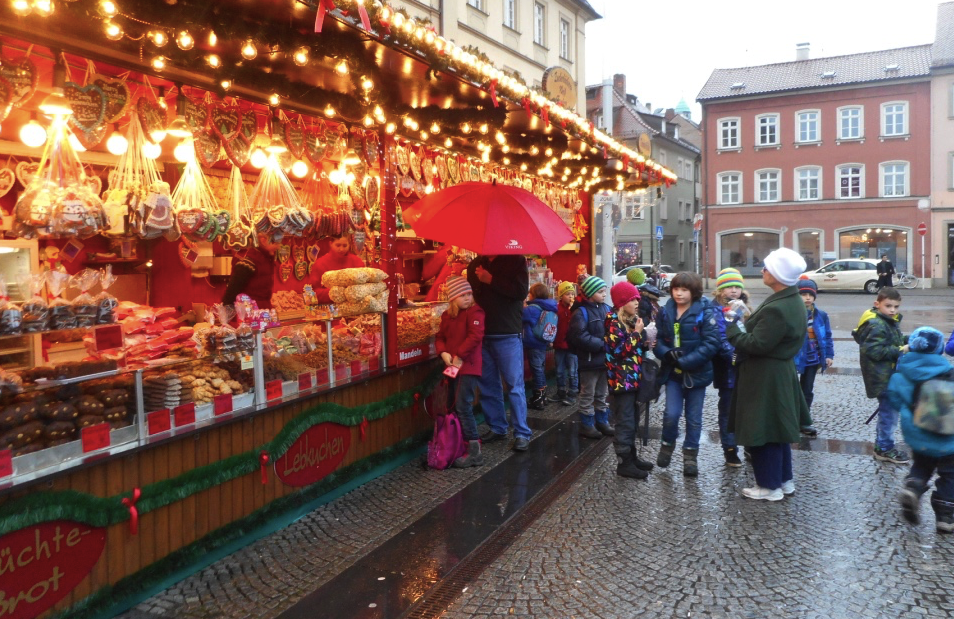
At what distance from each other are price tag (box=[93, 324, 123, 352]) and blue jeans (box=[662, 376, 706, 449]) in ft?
14.0

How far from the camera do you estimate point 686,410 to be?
20.2 ft

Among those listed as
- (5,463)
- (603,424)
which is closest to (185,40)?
(5,463)

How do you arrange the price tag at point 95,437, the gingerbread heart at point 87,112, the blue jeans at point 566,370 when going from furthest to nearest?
the blue jeans at point 566,370 → the gingerbread heart at point 87,112 → the price tag at point 95,437

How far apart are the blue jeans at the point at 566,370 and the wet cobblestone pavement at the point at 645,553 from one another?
8.50ft

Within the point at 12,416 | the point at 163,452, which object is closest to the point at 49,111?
the point at 12,416

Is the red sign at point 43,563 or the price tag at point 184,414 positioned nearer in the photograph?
the red sign at point 43,563

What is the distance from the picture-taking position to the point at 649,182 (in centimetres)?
1177

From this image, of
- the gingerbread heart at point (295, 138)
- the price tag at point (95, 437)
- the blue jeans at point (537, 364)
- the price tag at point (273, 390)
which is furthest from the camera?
the blue jeans at point (537, 364)

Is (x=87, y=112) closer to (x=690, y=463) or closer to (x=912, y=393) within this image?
(x=690, y=463)

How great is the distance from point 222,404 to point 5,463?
145cm

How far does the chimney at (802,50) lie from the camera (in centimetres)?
4075

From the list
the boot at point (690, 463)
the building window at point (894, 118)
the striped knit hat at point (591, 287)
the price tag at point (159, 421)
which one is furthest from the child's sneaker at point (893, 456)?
the building window at point (894, 118)

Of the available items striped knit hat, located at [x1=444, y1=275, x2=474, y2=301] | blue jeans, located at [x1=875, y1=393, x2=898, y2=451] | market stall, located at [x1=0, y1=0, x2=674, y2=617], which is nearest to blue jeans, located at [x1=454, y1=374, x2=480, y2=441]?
market stall, located at [x1=0, y1=0, x2=674, y2=617]

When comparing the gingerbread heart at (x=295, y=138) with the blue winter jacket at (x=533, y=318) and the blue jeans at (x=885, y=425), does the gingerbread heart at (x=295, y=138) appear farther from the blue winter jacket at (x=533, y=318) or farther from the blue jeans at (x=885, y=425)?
the blue jeans at (x=885, y=425)
